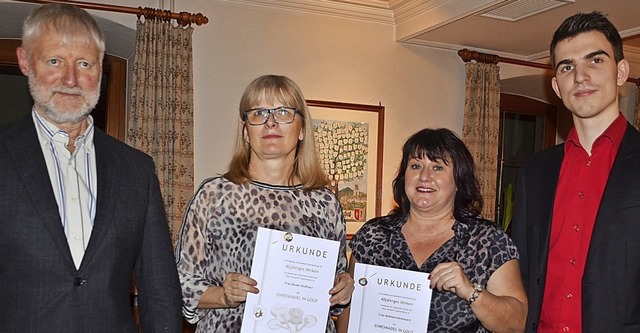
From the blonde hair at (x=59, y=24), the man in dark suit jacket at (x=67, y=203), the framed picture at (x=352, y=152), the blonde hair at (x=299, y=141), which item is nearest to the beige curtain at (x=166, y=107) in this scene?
the framed picture at (x=352, y=152)

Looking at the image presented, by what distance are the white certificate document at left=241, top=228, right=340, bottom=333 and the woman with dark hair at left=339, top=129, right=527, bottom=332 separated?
325 millimetres

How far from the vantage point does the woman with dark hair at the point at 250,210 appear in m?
2.32

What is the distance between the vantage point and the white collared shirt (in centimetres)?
184

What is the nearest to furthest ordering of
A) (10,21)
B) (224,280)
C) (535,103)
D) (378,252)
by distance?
(224,280), (378,252), (10,21), (535,103)

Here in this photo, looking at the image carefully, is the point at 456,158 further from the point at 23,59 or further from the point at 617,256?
the point at 23,59

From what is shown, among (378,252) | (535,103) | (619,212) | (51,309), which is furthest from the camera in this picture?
(535,103)

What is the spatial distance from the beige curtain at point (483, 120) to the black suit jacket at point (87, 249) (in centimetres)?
497

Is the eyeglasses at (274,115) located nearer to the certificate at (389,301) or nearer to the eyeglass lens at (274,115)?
the eyeglass lens at (274,115)

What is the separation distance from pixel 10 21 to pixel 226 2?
5.76 feet

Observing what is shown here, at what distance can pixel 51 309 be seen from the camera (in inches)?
70.2

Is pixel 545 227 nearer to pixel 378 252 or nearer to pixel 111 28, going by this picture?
pixel 378 252

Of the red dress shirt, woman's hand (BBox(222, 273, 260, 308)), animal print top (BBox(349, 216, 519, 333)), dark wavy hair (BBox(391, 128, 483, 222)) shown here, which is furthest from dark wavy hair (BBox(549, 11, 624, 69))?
woman's hand (BBox(222, 273, 260, 308))

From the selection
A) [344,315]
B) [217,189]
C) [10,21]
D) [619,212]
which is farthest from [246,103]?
[10,21]

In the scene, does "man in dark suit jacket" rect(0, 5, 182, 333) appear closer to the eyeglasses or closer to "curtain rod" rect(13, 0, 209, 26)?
the eyeglasses
